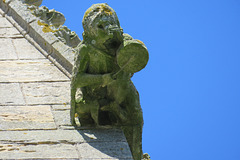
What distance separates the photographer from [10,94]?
788cm

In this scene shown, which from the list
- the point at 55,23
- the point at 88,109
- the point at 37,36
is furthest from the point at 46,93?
the point at 55,23

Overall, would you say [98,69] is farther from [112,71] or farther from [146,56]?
[146,56]

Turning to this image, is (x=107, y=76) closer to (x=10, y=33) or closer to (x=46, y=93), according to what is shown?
(x=46, y=93)

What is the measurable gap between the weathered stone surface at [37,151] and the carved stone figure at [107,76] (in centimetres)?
53

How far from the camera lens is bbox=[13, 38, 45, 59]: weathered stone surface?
28.9ft

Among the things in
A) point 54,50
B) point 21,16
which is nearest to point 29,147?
point 54,50

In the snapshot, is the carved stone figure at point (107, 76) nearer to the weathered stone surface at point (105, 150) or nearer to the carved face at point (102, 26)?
the carved face at point (102, 26)

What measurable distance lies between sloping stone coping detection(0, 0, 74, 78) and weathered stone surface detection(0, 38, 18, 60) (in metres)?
0.28

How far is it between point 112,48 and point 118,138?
939 mm

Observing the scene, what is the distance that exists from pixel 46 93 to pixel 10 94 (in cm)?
43

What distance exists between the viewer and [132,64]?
6598 mm

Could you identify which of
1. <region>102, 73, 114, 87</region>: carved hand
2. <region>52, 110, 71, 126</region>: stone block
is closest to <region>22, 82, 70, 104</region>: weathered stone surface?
<region>52, 110, 71, 126</region>: stone block

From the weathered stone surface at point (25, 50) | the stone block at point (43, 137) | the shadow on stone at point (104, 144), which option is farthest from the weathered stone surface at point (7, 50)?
the shadow on stone at point (104, 144)

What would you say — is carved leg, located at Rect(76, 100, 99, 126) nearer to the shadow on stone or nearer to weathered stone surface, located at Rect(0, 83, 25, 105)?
the shadow on stone
